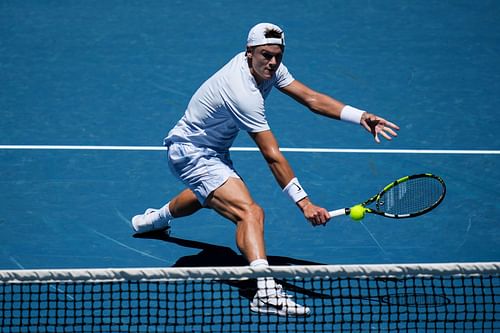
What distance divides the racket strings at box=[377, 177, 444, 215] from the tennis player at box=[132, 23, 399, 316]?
434mm

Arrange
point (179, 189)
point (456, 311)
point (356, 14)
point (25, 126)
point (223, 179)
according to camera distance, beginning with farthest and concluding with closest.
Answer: point (356, 14), point (25, 126), point (179, 189), point (223, 179), point (456, 311)

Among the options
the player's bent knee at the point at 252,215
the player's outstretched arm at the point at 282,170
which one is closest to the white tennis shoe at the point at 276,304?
the player's bent knee at the point at 252,215

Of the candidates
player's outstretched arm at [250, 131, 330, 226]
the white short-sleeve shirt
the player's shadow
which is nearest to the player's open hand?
the white short-sleeve shirt

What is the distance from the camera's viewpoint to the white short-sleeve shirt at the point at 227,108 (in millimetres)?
6578

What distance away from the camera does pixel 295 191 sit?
6.46 meters

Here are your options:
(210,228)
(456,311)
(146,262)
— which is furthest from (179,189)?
(456,311)

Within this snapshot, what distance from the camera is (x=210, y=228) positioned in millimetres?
7727

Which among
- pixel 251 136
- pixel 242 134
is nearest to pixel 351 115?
pixel 251 136

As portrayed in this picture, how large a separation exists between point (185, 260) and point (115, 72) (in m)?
3.61

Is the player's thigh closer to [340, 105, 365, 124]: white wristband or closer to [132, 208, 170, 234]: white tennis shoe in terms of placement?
[132, 208, 170, 234]: white tennis shoe

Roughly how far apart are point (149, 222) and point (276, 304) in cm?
166

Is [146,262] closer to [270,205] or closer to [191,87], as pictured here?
[270,205]

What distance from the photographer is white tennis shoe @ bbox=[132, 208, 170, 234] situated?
24.4 feet

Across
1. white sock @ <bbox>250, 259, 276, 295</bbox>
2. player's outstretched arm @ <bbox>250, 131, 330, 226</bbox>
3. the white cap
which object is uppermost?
the white cap
